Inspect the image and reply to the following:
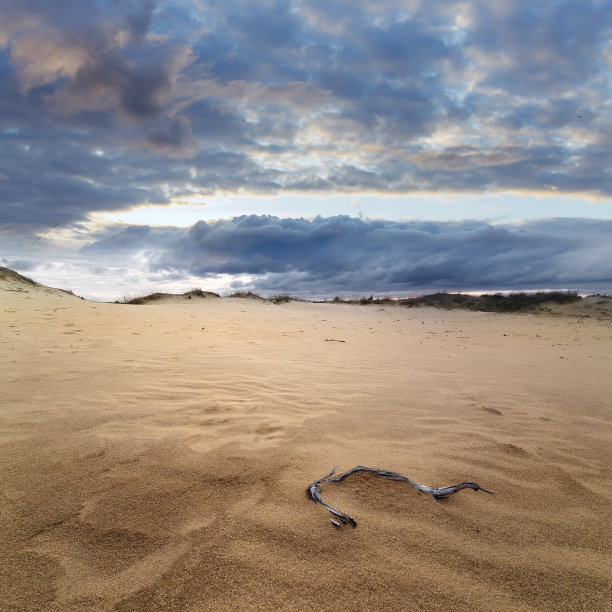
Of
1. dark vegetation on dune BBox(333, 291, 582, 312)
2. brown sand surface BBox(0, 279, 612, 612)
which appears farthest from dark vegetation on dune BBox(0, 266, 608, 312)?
brown sand surface BBox(0, 279, 612, 612)

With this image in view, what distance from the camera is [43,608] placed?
1.14 metres

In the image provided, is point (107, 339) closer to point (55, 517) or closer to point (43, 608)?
point (55, 517)

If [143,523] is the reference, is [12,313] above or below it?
above

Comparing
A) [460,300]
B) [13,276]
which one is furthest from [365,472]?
[460,300]

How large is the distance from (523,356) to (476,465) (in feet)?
20.2

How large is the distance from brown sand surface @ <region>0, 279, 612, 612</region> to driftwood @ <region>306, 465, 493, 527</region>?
0.16 ft

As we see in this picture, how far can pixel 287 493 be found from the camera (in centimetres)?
179

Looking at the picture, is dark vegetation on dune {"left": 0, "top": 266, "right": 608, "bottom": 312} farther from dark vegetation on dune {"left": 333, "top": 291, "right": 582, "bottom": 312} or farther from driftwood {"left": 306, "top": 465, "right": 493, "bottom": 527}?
driftwood {"left": 306, "top": 465, "right": 493, "bottom": 527}

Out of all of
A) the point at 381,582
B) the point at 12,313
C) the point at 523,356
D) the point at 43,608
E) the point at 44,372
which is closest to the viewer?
the point at 43,608

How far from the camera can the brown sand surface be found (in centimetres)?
123

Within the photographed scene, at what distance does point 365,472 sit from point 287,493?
505 mm

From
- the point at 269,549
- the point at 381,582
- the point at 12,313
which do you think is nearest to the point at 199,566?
the point at 269,549

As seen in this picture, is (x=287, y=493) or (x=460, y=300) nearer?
(x=287, y=493)

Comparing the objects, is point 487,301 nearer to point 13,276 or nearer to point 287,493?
point 287,493
